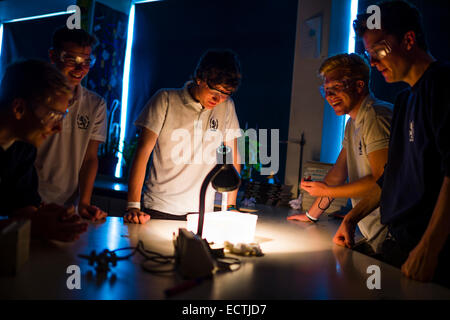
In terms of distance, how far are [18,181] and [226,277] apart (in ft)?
3.34

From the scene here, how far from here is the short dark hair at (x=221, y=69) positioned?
192 cm

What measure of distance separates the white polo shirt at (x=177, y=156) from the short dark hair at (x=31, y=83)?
74cm

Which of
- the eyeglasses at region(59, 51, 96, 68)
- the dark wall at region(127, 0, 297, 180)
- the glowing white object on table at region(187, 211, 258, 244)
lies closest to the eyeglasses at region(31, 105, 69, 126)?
the glowing white object on table at region(187, 211, 258, 244)

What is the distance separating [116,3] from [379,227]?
4077 mm

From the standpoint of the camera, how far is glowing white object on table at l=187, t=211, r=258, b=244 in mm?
1504

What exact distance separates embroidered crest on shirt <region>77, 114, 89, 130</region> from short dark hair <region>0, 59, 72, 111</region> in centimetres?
82

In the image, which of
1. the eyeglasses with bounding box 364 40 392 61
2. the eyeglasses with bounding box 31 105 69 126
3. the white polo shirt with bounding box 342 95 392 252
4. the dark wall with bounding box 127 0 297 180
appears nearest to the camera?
the eyeglasses with bounding box 31 105 69 126

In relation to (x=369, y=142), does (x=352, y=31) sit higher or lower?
higher

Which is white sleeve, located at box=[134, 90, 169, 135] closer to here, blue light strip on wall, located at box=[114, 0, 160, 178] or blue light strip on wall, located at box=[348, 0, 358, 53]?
blue light strip on wall, located at box=[348, 0, 358, 53]

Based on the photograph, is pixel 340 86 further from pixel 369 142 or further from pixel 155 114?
pixel 155 114

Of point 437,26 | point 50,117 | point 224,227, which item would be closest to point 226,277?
point 224,227

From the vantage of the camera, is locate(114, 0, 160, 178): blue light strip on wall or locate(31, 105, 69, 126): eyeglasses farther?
locate(114, 0, 160, 178): blue light strip on wall

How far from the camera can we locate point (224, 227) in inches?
59.7

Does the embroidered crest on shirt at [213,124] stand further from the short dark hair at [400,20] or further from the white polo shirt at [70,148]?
the short dark hair at [400,20]
